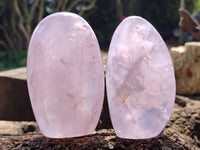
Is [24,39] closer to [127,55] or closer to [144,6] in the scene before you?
[144,6]

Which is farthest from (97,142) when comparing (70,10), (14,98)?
(70,10)

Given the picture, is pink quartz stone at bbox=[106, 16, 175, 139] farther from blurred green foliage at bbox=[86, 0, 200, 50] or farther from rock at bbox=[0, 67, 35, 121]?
blurred green foliage at bbox=[86, 0, 200, 50]

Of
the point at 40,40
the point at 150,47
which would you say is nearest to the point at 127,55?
the point at 150,47

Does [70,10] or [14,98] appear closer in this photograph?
[14,98]

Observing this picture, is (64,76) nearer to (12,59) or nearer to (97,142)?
(97,142)

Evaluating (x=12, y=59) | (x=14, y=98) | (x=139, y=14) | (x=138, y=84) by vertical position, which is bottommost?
(x=12, y=59)

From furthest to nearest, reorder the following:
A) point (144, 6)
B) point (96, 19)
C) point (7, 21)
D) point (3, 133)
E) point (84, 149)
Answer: point (144, 6) → point (96, 19) → point (7, 21) → point (3, 133) → point (84, 149)
